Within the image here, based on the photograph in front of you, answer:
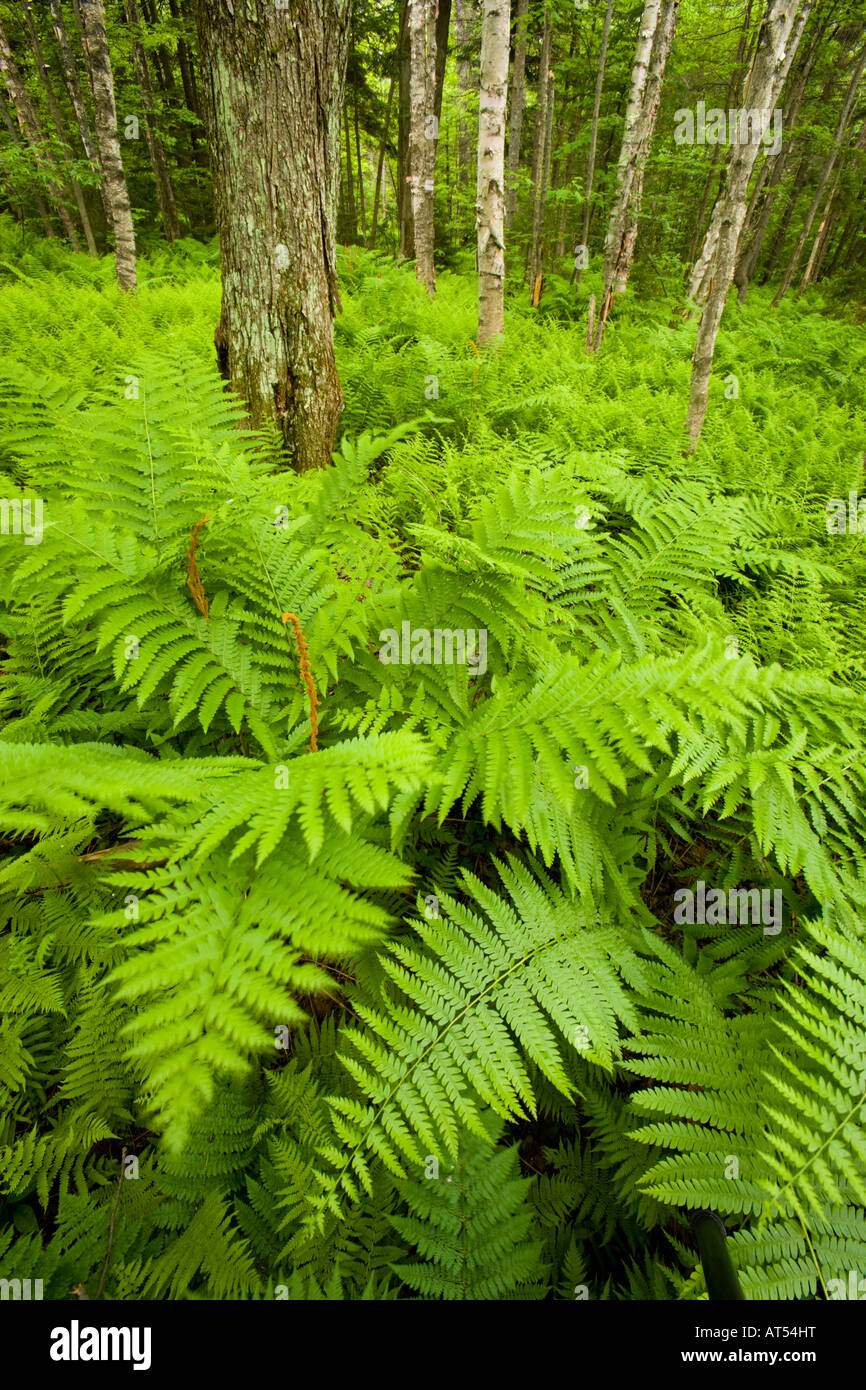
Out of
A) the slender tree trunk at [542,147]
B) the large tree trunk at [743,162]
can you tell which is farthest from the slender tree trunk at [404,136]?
the large tree trunk at [743,162]

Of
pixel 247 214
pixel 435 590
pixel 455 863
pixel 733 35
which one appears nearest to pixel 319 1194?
pixel 455 863

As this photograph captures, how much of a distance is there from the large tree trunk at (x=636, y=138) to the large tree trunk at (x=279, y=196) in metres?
4.82

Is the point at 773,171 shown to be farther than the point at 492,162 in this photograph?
Yes

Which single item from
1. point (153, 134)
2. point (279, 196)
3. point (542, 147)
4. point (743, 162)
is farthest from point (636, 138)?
point (153, 134)

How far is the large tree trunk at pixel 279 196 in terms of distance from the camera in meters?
2.79

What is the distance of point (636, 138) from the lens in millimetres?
8039

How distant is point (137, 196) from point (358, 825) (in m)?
20.8

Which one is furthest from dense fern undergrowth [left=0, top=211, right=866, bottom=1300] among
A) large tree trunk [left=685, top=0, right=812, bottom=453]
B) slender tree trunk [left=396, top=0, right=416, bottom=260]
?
slender tree trunk [left=396, top=0, right=416, bottom=260]

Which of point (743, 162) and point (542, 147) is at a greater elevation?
point (542, 147)

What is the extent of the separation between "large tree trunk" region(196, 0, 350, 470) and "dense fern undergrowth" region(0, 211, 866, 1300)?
33.7 inches

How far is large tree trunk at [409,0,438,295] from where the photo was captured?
26.7 ft

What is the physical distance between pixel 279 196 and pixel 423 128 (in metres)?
7.38

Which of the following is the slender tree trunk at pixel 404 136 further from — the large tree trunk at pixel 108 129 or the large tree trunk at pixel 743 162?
the large tree trunk at pixel 743 162

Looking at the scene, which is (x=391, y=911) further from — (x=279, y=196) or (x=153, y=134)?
(x=153, y=134)
